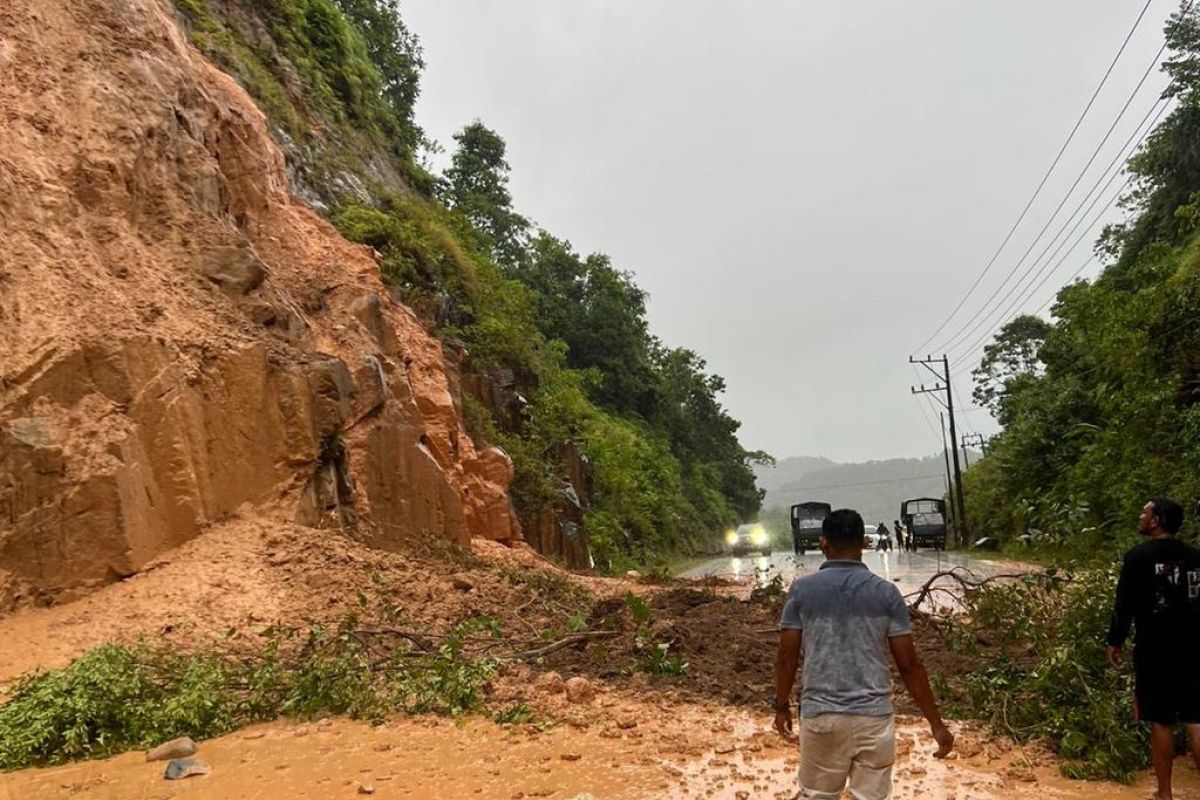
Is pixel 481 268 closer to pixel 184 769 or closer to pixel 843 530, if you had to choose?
pixel 184 769

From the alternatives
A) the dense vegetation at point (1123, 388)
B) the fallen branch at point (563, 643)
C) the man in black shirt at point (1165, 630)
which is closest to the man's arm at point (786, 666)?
the man in black shirt at point (1165, 630)

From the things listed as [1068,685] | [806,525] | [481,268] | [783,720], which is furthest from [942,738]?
[806,525]

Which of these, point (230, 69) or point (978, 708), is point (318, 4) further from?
point (978, 708)

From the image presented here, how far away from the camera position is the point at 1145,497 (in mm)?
14094

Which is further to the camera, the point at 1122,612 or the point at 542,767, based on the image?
the point at 542,767

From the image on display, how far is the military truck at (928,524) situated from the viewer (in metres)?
33.5

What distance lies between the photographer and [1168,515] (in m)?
4.47

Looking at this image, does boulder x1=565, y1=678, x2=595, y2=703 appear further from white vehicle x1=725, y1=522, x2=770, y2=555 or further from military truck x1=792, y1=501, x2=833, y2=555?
white vehicle x1=725, y1=522, x2=770, y2=555

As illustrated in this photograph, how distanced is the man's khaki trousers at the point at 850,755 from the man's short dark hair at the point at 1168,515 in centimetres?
231

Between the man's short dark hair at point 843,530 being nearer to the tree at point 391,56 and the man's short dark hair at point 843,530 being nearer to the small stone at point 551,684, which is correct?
the small stone at point 551,684

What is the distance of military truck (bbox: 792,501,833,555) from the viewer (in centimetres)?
3706

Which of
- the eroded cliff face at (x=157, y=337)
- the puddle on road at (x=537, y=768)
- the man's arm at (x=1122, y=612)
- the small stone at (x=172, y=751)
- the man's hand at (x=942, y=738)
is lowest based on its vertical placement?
the puddle on road at (x=537, y=768)

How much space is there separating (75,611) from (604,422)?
99.9 ft

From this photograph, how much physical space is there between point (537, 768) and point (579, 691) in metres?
1.50
